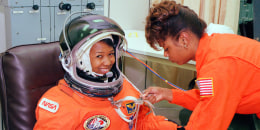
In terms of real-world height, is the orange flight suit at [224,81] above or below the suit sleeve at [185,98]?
above

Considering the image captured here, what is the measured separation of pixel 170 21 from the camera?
120 centimetres

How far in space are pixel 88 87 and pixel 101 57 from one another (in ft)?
0.47

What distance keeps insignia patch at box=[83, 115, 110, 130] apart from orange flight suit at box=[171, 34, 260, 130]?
1.11ft

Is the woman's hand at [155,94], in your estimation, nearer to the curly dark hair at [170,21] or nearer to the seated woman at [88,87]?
the seated woman at [88,87]

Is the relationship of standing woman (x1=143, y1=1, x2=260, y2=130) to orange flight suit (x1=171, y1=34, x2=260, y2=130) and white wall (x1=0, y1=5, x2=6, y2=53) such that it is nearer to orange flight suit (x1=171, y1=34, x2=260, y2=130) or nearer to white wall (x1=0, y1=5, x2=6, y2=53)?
orange flight suit (x1=171, y1=34, x2=260, y2=130)

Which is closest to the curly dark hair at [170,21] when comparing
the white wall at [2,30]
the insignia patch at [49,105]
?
the insignia patch at [49,105]

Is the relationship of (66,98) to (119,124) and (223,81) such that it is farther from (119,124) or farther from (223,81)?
(223,81)

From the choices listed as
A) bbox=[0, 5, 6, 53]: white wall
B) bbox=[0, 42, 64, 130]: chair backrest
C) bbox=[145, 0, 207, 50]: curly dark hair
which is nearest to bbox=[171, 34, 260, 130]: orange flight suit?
bbox=[145, 0, 207, 50]: curly dark hair

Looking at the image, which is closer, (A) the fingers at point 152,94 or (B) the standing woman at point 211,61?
(B) the standing woman at point 211,61

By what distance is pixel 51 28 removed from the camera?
194cm

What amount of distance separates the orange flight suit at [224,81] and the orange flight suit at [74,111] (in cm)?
31

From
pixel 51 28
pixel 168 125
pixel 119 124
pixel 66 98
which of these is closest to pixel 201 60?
pixel 168 125

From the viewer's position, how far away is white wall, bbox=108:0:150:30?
245 centimetres

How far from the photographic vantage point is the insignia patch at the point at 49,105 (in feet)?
3.61
